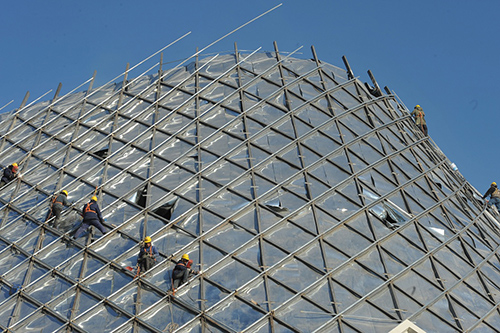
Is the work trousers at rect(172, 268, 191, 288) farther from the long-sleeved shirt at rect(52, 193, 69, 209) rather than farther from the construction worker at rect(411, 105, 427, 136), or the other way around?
the construction worker at rect(411, 105, 427, 136)

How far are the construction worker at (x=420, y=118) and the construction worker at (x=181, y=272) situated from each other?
1452 cm

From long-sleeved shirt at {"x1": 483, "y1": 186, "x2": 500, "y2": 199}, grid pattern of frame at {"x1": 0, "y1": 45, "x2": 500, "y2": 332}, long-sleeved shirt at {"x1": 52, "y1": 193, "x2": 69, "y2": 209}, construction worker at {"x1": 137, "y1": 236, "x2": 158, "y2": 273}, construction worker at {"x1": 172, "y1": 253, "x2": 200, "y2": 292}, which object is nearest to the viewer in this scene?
grid pattern of frame at {"x1": 0, "y1": 45, "x2": 500, "y2": 332}

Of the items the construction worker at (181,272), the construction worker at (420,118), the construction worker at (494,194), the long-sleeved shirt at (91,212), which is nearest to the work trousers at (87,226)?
the long-sleeved shirt at (91,212)

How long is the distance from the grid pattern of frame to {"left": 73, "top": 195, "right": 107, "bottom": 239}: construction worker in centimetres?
36

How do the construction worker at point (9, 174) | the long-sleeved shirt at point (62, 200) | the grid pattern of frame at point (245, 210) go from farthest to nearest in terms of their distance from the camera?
the construction worker at point (9, 174) → the long-sleeved shirt at point (62, 200) → the grid pattern of frame at point (245, 210)

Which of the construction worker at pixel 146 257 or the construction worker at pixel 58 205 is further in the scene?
the construction worker at pixel 58 205

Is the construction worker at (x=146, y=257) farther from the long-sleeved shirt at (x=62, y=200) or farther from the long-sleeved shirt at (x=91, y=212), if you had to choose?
the long-sleeved shirt at (x=62, y=200)

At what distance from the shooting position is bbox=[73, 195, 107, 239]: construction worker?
851 inches

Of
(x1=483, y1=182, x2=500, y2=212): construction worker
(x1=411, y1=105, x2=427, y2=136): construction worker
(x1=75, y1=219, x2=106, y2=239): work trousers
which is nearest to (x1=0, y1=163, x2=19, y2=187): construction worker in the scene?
(x1=75, y1=219, x2=106, y2=239): work trousers

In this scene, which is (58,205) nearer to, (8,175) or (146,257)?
(8,175)

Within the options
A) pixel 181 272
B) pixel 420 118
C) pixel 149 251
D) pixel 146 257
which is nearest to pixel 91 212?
pixel 149 251

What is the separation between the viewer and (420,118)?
102 ft

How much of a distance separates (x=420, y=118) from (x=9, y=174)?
1670 centimetres

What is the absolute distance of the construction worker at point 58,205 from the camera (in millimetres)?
22422
